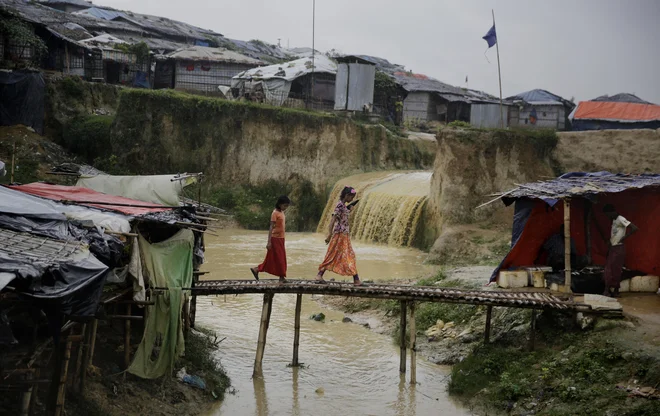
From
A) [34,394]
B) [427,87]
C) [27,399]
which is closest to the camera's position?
[27,399]

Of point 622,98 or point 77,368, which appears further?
point 622,98

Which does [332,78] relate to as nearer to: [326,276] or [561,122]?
[561,122]

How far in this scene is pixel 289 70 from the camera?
3494 cm

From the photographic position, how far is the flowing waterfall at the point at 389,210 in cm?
2348

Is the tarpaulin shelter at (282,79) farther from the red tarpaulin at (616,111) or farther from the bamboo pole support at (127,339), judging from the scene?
the bamboo pole support at (127,339)

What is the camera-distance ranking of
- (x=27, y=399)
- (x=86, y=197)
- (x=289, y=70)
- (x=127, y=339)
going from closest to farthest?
(x=27, y=399), (x=127, y=339), (x=86, y=197), (x=289, y=70)

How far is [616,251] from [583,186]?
1.16 meters

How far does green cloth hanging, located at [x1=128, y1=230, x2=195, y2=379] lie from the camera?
9.74 meters

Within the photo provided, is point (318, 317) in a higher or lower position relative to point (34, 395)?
lower

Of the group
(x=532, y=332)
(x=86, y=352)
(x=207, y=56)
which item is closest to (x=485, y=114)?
(x=207, y=56)

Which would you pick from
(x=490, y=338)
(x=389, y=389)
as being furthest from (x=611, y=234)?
(x=389, y=389)

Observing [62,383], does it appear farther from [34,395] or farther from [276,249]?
[276,249]

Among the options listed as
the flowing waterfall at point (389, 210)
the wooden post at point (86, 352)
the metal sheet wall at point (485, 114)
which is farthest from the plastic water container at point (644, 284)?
the metal sheet wall at point (485, 114)

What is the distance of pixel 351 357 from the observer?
12.5 metres
